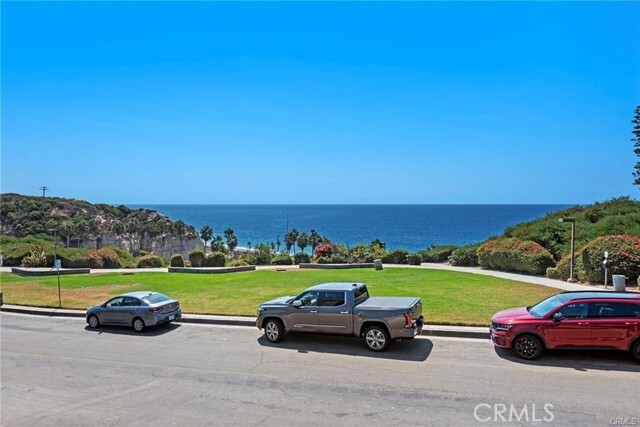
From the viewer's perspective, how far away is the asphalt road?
7.71 m

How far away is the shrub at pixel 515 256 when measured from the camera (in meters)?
24.1

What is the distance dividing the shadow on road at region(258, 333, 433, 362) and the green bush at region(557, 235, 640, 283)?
12583 mm

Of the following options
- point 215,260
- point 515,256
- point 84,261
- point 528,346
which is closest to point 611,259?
point 515,256

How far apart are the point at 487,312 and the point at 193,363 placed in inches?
368

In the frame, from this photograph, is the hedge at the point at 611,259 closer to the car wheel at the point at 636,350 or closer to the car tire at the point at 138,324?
the car wheel at the point at 636,350

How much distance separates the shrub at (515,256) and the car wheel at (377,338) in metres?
16.1

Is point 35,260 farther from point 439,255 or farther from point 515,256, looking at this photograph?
point 515,256

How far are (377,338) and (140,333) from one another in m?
8.18

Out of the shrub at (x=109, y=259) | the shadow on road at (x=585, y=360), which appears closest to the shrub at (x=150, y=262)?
the shrub at (x=109, y=259)

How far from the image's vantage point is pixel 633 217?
83.5 ft

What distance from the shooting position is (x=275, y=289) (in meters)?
21.3

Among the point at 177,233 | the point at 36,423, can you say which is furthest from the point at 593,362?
the point at 177,233

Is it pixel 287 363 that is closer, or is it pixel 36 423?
pixel 36 423

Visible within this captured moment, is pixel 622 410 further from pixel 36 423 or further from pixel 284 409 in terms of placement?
pixel 36 423
